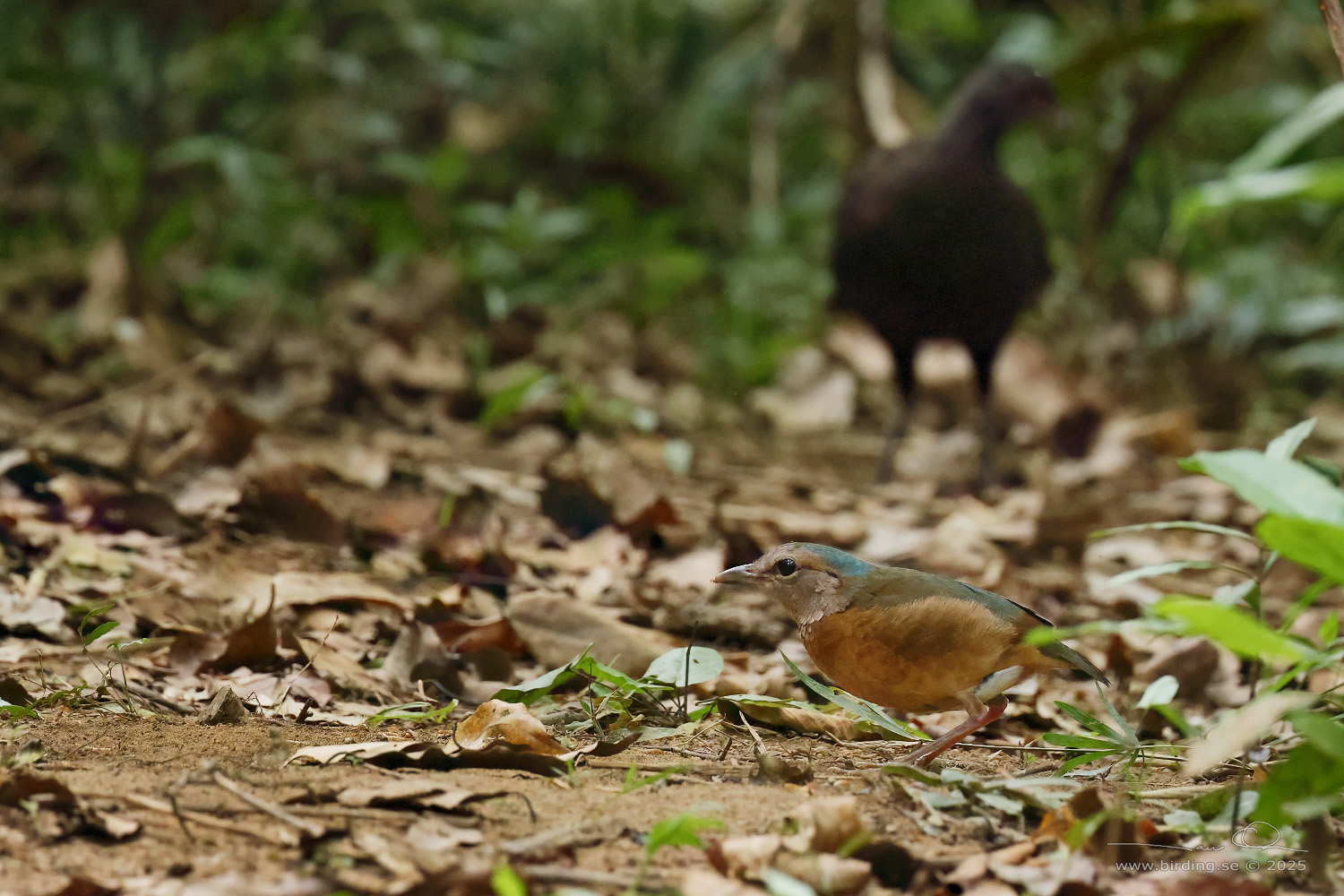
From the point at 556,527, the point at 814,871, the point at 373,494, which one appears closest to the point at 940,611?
the point at 814,871

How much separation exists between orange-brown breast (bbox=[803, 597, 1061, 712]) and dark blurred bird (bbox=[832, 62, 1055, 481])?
10.2 ft

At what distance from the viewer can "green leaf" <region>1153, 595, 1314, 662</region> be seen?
1.45m

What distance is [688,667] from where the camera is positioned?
2.18m

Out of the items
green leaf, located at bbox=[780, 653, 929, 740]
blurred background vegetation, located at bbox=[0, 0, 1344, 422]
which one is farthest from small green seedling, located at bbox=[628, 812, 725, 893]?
blurred background vegetation, located at bbox=[0, 0, 1344, 422]

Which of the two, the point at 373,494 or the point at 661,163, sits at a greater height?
the point at 661,163

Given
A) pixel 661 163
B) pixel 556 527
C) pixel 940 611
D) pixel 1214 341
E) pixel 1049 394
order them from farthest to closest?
pixel 661 163 → pixel 1214 341 → pixel 1049 394 → pixel 556 527 → pixel 940 611

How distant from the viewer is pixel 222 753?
1.88m

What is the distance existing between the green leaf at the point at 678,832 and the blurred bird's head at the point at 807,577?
667 millimetres

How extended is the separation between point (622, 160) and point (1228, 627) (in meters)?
7.17

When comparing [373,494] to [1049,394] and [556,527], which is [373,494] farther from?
[1049,394]

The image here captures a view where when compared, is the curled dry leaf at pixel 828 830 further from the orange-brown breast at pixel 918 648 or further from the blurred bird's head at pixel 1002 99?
the blurred bird's head at pixel 1002 99

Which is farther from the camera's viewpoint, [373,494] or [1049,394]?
[1049,394]

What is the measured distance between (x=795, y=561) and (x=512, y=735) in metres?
0.60

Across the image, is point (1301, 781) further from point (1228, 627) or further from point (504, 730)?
point (504, 730)
